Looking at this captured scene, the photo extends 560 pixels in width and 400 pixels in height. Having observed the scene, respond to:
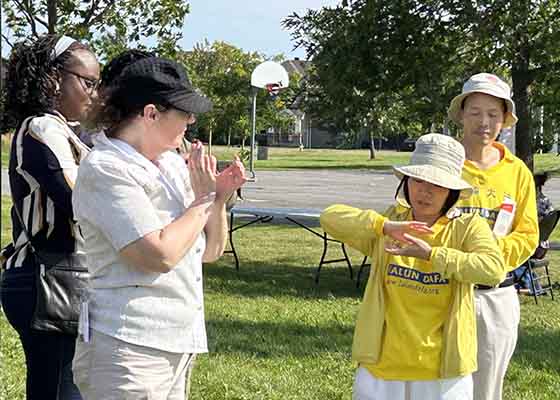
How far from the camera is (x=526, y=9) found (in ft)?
21.6

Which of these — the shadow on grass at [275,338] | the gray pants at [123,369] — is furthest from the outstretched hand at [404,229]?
the shadow on grass at [275,338]

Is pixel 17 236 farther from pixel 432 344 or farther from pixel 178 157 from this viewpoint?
pixel 432 344

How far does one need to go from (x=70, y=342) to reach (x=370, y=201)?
45.8ft

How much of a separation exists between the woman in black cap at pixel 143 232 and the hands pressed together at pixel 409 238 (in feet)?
2.06

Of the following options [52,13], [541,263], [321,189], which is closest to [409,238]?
[541,263]

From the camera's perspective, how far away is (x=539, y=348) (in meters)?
5.76

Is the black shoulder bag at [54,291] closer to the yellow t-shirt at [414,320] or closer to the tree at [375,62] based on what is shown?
the yellow t-shirt at [414,320]

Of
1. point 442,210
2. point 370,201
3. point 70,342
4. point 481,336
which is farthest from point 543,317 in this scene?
point 370,201

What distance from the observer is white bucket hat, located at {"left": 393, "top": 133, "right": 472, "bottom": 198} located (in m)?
2.70

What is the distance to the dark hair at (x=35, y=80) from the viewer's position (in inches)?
105

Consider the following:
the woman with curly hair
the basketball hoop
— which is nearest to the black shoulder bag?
the woman with curly hair

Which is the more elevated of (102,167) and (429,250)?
(102,167)

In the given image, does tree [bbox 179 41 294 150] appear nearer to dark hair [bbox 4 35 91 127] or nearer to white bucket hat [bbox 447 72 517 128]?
white bucket hat [bbox 447 72 517 128]

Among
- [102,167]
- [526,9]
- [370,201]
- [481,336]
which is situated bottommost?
[370,201]
